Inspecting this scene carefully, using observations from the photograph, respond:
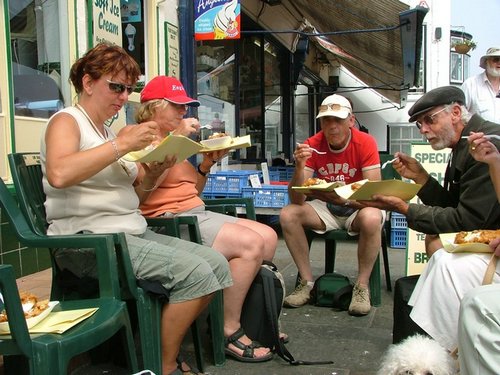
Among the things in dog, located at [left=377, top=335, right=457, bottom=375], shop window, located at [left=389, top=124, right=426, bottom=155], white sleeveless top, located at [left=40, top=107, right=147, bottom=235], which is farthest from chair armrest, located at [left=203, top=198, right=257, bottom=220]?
shop window, located at [left=389, top=124, right=426, bottom=155]

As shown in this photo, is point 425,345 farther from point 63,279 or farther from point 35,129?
point 35,129

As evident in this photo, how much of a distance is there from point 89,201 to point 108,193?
99 mm

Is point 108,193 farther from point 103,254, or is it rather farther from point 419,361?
point 419,361

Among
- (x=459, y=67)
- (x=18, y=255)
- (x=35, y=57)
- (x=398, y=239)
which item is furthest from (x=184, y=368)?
(x=459, y=67)

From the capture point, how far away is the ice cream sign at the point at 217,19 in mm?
5770

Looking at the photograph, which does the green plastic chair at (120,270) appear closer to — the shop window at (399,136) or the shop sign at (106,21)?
the shop sign at (106,21)

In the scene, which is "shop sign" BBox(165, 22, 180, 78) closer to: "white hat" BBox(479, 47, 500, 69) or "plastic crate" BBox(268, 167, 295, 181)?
"plastic crate" BBox(268, 167, 295, 181)

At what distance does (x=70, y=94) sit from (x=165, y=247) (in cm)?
249

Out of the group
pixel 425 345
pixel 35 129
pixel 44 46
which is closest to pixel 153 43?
pixel 44 46

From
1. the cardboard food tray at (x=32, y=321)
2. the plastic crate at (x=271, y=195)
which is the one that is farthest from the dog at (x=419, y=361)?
the plastic crate at (x=271, y=195)

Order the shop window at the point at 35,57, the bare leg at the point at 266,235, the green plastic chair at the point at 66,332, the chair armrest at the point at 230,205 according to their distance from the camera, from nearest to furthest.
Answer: the green plastic chair at the point at 66,332
the bare leg at the point at 266,235
the chair armrest at the point at 230,205
the shop window at the point at 35,57

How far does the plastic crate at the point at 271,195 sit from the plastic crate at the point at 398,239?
1.33 metres

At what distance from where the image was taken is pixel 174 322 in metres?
2.34

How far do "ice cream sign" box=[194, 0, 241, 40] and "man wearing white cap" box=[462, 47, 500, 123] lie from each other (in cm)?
252
